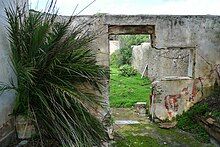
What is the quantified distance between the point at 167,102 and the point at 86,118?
3473 millimetres

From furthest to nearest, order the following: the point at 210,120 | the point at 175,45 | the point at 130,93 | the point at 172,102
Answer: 1. the point at 130,93
2. the point at 172,102
3. the point at 175,45
4. the point at 210,120

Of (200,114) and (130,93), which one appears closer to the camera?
(200,114)

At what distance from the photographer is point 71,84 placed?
4043 millimetres

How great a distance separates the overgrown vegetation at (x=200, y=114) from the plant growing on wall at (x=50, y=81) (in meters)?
2.98

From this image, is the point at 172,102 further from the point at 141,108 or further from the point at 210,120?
→ the point at 141,108

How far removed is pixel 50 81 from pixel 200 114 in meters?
3.98

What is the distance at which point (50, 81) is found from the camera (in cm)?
394

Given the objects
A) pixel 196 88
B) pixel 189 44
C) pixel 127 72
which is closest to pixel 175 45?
pixel 189 44

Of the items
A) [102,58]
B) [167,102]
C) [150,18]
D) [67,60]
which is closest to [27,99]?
[67,60]

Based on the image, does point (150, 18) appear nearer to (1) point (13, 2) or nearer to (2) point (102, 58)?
(2) point (102, 58)

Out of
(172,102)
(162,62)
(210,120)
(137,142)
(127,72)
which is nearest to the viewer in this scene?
(137,142)

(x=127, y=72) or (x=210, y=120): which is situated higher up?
(x=210, y=120)

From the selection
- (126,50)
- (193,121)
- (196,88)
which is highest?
(126,50)

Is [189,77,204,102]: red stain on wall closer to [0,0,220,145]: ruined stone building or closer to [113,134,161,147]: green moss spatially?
[0,0,220,145]: ruined stone building
